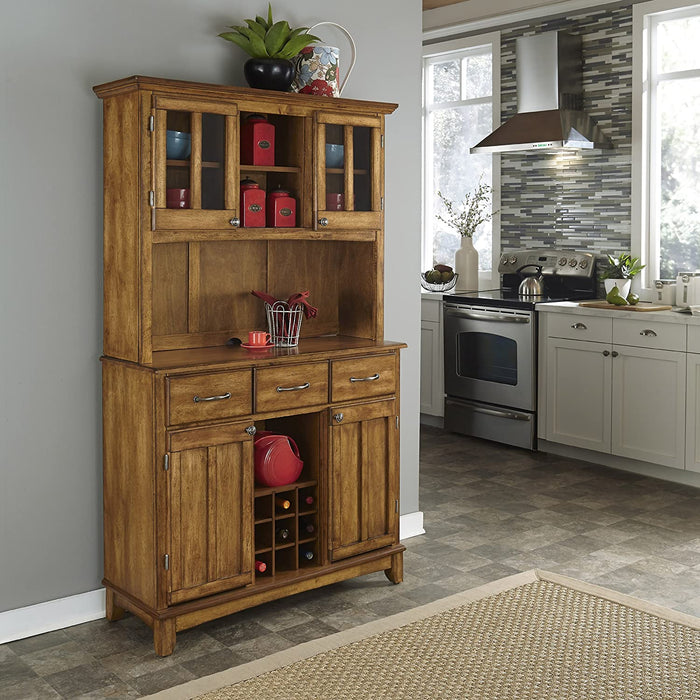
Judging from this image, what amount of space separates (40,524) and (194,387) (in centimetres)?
74

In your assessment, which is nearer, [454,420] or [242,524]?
[242,524]

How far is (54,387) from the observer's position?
3.14m

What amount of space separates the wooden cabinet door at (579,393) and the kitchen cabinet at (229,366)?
81.4 inches

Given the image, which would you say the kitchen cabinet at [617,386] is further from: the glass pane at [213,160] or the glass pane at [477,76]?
the glass pane at [213,160]

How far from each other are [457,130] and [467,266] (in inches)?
42.0

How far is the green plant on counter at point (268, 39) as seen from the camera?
3260mm

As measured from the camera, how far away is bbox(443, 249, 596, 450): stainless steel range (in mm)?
5641

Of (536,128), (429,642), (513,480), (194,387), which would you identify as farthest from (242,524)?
(536,128)

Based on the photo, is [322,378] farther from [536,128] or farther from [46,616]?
[536,128]

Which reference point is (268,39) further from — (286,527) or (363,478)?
(286,527)

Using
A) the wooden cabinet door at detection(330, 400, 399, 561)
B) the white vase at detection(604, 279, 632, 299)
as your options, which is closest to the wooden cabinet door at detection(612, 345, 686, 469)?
the white vase at detection(604, 279, 632, 299)

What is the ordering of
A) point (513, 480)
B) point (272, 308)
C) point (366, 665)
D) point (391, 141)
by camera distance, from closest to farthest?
point (366, 665), point (272, 308), point (391, 141), point (513, 480)

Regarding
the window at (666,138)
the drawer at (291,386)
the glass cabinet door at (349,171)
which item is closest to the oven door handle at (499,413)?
the window at (666,138)

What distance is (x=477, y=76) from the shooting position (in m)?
6.65
